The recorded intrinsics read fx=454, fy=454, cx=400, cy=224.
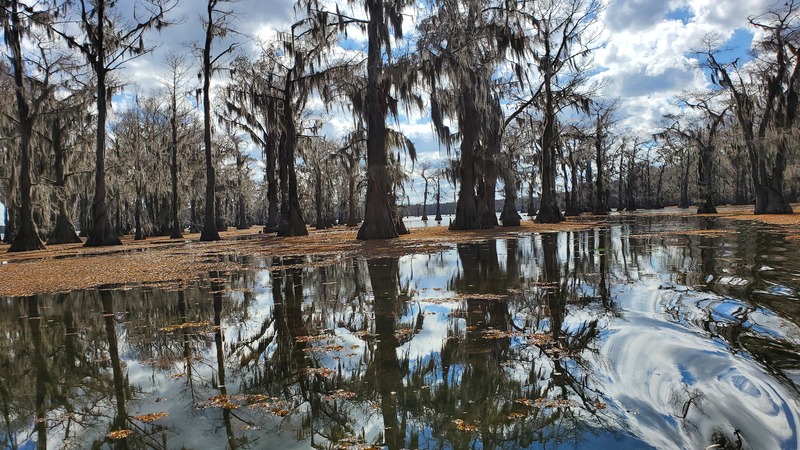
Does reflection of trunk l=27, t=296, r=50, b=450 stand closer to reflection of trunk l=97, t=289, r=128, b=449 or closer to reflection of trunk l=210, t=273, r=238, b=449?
reflection of trunk l=97, t=289, r=128, b=449

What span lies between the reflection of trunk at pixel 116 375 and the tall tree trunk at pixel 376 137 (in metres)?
12.3

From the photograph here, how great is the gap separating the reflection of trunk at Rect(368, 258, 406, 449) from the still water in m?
0.02

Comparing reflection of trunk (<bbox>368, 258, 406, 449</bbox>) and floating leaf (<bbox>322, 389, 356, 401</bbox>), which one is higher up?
reflection of trunk (<bbox>368, 258, 406, 449</bbox>)

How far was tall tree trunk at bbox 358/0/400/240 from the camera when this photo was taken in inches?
688

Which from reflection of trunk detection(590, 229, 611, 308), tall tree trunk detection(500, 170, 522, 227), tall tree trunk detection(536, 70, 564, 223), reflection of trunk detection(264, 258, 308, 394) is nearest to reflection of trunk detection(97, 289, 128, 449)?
reflection of trunk detection(264, 258, 308, 394)

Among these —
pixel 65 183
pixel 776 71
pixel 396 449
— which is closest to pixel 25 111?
pixel 65 183

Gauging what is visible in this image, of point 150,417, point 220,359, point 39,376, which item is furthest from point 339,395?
point 39,376

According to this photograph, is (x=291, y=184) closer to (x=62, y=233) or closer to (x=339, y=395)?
(x=62, y=233)

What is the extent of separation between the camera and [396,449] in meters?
2.22

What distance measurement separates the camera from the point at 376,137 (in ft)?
58.7

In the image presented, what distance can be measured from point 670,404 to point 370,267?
7.13m

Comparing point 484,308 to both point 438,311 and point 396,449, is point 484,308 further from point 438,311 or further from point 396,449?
point 396,449

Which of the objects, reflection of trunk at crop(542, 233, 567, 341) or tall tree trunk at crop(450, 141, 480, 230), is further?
tall tree trunk at crop(450, 141, 480, 230)

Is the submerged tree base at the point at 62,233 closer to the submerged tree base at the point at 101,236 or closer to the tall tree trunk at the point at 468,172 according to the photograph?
the submerged tree base at the point at 101,236
